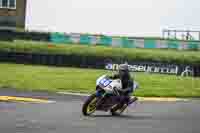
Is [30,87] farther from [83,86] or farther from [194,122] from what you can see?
[194,122]

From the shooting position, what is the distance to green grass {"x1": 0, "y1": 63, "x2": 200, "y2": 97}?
1076 inches

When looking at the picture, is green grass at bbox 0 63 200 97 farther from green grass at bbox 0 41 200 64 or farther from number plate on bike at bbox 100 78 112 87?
number plate on bike at bbox 100 78 112 87

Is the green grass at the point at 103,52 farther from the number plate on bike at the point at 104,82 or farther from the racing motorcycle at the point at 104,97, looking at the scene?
the number plate on bike at the point at 104,82

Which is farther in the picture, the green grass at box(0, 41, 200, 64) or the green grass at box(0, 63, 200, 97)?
the green grass at box(0, 41, 200, 64)

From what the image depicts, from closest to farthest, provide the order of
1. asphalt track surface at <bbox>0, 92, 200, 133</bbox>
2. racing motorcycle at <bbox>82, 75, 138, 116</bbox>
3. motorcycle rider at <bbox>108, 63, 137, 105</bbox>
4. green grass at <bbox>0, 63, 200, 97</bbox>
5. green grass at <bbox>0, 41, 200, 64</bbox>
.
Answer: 1. asphalt track surface at <bbox>0, 92, 200, 133</bbox>
2. racing motorcycle at <bbox>82, 75, 138, 116</bbox>
3. motorcycle rider at <bbox>108, 63, 137, 105</bbox>
4. green grass at <bbox>0, 63, 200, 97</bbox>
5. green grass at <bbox>0, 41, 200, 64</bbox>

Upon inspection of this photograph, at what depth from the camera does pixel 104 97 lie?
54.4 ft

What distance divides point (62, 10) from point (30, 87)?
3324 centimetres

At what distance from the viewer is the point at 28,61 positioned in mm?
38062

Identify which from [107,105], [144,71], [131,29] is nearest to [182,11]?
[131,29]

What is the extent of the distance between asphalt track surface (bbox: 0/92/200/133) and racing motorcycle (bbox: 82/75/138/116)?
0.24 meters

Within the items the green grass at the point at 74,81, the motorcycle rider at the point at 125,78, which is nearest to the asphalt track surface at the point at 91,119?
the motorcycle rider at the point at 125,78

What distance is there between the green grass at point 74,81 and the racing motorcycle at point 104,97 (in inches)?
384

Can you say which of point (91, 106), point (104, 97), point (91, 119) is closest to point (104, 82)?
point (104, 97)

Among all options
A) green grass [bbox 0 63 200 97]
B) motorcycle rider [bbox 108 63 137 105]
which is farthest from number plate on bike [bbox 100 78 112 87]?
green grass [bbox 0 63 200 97]
